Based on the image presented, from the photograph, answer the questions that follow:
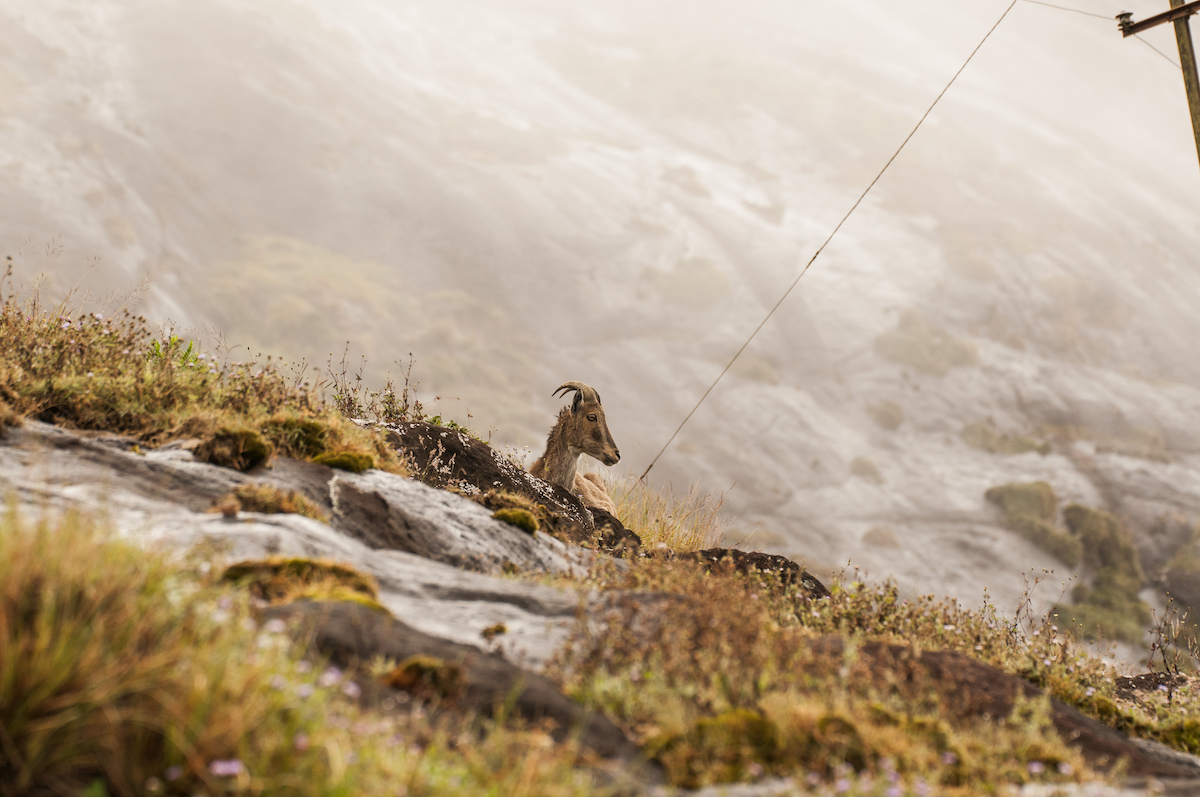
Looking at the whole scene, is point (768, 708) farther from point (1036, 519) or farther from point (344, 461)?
point (1036, 519)

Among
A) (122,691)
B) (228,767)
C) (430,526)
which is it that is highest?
(430,526)

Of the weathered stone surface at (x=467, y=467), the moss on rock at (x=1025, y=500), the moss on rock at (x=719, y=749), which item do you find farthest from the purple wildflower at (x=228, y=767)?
the moss on rock at (x=1025, y=500)

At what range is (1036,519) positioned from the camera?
192 feet

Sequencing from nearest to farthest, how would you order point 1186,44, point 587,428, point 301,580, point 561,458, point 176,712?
point 176,712 < point 301,580 < point 1186,44 < point 587,428 < point 561,458

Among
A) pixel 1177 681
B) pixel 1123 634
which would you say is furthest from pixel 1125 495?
pixel 1177 681

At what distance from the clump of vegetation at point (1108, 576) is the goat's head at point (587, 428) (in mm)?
53321

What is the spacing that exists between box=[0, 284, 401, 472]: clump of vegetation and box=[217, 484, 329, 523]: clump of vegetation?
0.74m

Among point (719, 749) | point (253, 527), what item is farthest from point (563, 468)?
point (719, 749)

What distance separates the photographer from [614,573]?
7.07 m

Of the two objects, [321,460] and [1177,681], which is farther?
[1177,681]

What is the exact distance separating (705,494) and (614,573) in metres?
6.57

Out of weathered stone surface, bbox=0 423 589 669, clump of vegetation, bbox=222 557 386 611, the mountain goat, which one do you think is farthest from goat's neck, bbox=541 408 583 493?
clump of vegetation, bbox=222 557 386 611

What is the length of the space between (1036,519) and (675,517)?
184 feet

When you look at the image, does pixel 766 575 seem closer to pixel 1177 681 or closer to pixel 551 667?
pixel 551 667
